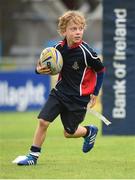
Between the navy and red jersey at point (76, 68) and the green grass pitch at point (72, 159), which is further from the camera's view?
the navy and red jersey at point (76, 68)

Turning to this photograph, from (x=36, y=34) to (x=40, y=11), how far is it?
1.58m

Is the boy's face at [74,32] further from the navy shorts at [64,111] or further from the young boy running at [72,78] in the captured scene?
the navy shorts at [64,111]

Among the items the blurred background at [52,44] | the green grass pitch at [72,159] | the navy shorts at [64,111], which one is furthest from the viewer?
the blurred background at [52,44]

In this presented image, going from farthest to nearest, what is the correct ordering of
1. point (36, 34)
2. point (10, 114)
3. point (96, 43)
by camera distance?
point (36, 34)
point (96, 43)
point (10, 114)

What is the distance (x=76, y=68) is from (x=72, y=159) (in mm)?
1279

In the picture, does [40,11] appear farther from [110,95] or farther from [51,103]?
[51,103]

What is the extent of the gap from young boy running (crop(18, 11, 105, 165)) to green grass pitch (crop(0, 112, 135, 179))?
1.47 feet

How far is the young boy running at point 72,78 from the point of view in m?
11.3

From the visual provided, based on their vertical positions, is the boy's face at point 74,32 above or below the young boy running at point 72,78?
above

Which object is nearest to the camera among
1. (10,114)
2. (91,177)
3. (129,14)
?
→ (91,177)

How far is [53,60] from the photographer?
444 inches

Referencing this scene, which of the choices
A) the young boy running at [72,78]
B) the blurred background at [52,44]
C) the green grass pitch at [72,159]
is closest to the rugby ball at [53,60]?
the young boy running at [72,78]

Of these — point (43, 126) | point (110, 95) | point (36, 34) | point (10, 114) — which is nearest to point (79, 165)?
point (43, 126)

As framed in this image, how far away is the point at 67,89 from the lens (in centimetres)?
1145
